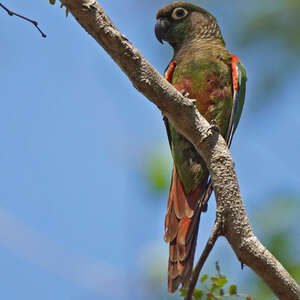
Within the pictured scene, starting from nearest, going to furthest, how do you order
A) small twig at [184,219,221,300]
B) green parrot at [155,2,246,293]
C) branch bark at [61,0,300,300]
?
small twig at [184,219,221,300] < branch bark at [61,0,300,300] < green parrot at [155,2,246,293]

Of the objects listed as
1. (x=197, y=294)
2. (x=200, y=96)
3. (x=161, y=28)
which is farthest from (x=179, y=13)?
(x=197, y=294)

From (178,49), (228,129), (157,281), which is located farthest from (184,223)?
(178,49)

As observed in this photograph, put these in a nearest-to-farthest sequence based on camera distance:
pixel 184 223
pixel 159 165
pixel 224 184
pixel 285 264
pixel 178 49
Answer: pixel 224 184 → pixel 184 223 → pixel 285 264 → pixel 159 165 → pixel 178 49

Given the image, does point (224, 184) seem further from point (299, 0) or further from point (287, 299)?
point (299, 0)

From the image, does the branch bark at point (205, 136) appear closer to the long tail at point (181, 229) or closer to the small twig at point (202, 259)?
the small twig at point (202, 259)

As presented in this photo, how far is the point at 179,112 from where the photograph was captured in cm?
281

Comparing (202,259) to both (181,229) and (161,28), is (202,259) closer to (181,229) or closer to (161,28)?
(181,229)

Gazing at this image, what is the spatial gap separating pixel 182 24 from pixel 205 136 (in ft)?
8.98

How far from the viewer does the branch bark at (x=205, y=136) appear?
8.53 ft

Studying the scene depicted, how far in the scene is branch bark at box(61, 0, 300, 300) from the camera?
2.60 meters

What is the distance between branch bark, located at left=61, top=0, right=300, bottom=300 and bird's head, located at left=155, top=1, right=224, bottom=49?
2550mm

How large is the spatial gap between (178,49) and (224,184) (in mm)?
2749

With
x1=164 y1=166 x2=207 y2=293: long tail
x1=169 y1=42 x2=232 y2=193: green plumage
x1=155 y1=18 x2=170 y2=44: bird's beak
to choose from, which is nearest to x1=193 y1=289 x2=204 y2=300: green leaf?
x1=164 y1=166 x2=207 y2=293: long tail

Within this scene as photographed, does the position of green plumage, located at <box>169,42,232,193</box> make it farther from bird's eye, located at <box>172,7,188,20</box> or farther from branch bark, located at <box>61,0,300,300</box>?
branch bark, located at <box>61,0,300,300</box>
